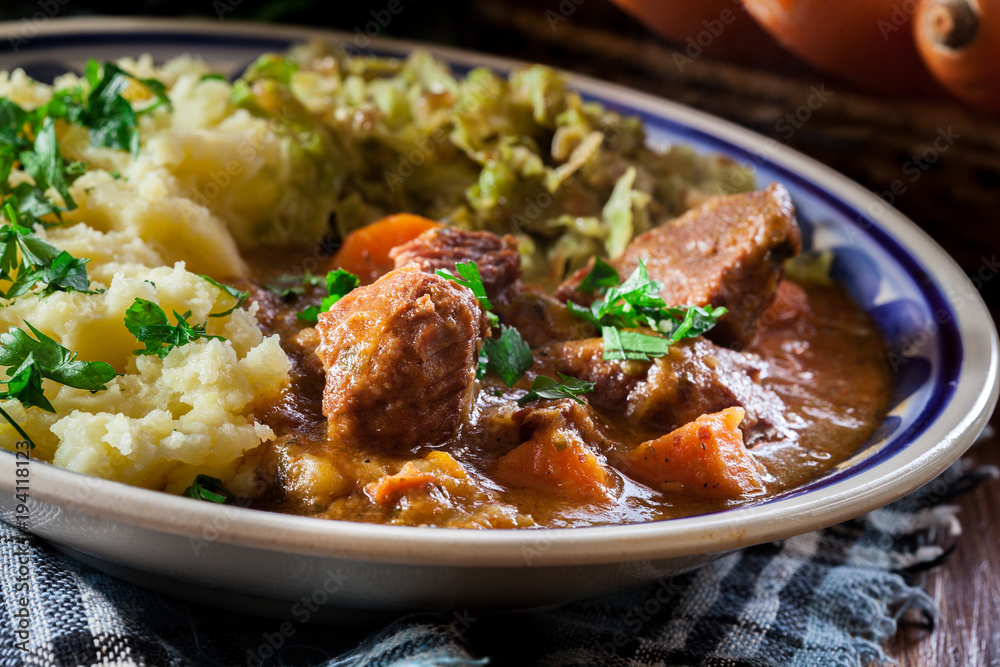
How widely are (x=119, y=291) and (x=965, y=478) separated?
10.6 ft

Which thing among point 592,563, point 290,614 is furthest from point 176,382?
point 592,563

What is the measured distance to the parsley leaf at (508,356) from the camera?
10.0ft

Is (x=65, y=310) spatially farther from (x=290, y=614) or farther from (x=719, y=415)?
(x=719, y=415)

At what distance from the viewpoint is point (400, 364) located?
2625 millimetres

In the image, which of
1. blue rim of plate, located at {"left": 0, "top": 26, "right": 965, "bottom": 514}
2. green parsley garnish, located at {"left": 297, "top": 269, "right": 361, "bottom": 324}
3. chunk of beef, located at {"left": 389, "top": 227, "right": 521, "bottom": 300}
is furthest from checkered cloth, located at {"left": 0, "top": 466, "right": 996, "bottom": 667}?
chunk of beef, located at {"left": 389, "top": 227, "right": 521, "bottom": 300}

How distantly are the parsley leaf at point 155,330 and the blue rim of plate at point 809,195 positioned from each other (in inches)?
65.8

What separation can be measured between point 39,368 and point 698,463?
73.6 inches

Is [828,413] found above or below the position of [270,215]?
above

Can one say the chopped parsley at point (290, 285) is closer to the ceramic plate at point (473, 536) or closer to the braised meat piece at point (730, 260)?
the braised meat piece at point (730, 260)

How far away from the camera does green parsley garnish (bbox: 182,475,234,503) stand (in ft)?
7.90

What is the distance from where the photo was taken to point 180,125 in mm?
4023

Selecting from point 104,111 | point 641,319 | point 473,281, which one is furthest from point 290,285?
point 641,319

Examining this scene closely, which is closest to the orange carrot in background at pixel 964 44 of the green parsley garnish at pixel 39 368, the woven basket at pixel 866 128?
the woven basket at pixel 866 128

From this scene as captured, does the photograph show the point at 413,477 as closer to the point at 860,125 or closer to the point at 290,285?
the point at 290,285
